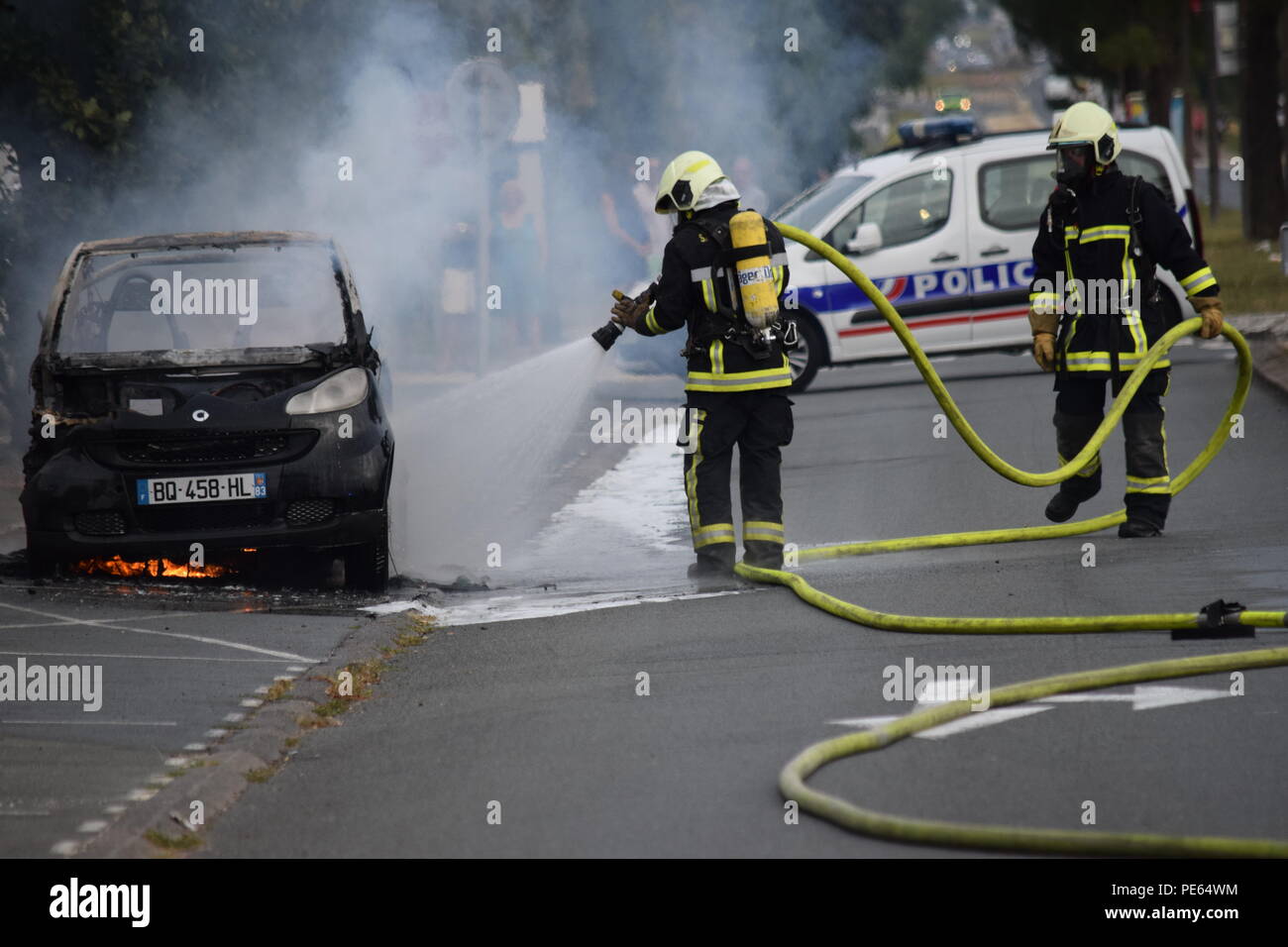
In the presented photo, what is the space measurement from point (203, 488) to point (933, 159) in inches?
357

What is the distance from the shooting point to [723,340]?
27.2 feet

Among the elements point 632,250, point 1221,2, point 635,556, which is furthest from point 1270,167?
point 635,556

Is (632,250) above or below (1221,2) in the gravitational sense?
below

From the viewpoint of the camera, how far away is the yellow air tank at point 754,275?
320 inches

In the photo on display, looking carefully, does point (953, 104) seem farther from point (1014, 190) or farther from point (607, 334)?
point (607, 334)

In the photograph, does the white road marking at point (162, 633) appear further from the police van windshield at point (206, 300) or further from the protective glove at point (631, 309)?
the protective glove at point (631, 309)

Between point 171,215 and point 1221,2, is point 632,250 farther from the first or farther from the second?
point 1221,2

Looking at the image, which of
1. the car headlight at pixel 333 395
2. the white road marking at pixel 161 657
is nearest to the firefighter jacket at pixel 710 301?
the car headlight at pixel 333 395

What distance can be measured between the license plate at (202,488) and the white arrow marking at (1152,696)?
12.0 ft

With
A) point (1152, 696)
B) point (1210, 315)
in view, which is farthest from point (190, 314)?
point (1152, 696)

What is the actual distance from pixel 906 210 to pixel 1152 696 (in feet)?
33.5

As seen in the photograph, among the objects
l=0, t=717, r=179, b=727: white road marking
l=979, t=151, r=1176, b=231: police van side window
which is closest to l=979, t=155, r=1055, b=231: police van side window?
l=979, t=151, r=1176, b=231: police van side window

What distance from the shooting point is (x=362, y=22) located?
49.6ft
